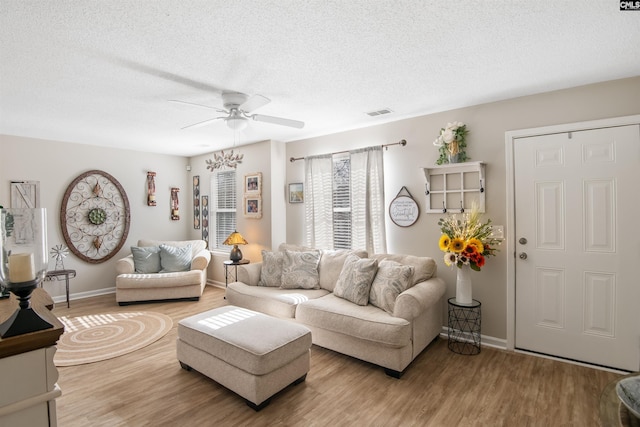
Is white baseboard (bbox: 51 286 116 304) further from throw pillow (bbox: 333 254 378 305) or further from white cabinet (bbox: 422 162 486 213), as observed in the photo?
white cabinet (bbox: 422 162 486 213)

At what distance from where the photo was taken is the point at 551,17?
1883 millimetres

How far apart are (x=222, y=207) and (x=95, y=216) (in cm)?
198

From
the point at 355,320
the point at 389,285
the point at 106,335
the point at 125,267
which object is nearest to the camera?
the point at 355,320

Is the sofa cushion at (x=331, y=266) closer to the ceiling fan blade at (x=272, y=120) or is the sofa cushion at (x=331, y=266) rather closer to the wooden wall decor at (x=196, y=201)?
the ceiling fan blade at (x=272, y=120)

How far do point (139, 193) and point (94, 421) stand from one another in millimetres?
4401

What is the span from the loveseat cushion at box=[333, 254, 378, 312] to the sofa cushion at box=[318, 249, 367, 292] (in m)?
0.26

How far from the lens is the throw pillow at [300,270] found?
3945mm

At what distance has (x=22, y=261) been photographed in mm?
1070

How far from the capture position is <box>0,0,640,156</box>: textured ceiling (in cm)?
181

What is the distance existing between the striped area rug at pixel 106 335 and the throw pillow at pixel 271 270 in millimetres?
1244

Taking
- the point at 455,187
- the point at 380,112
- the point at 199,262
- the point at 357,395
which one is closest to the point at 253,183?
the point at 199,262

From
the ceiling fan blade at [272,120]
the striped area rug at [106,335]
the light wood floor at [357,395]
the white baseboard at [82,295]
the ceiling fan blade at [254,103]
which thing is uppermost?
the ceiling fan blade at [254,103]

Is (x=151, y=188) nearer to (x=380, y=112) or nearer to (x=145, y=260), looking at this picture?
(x=145, y=260)

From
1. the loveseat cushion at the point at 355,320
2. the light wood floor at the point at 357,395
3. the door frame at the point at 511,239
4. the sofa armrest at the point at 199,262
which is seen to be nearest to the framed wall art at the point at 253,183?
the sofa armrest at the point at 199,262
